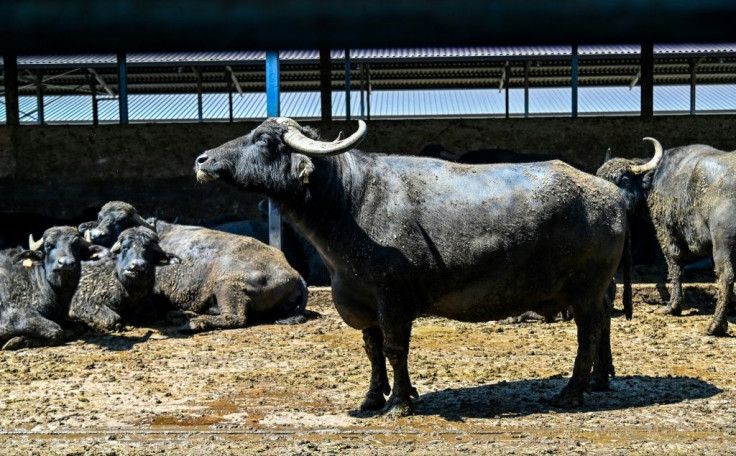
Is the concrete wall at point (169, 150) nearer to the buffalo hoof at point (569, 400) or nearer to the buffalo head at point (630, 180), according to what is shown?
the buffalo head at point (630, 180)

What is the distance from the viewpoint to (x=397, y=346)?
7316 mm

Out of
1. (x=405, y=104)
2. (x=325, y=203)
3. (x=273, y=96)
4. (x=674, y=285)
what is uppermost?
(x=405, y=104)

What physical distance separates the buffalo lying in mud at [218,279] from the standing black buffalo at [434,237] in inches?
187

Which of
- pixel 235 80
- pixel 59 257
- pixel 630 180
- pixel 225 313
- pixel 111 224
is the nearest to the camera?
pixel 59 257

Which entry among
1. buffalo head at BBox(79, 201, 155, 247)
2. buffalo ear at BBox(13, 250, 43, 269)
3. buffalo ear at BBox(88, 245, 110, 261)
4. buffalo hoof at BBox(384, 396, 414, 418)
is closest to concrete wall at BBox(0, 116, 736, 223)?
buffalo head at BBox(79, 201, 155, 247)

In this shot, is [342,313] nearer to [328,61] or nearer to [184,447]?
[184,447]

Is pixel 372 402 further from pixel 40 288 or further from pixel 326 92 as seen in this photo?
pixel 326 92

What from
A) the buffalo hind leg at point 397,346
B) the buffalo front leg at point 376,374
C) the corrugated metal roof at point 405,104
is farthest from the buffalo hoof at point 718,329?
the corrugated metal roof at point 405,104

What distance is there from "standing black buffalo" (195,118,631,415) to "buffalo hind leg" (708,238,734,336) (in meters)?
3.52

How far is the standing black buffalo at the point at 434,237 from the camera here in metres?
7.43

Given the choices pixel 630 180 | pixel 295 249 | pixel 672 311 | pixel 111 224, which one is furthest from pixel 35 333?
pixel 672 311

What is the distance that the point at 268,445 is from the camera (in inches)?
251

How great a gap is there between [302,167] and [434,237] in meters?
1.16

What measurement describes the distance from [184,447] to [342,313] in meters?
1.82
